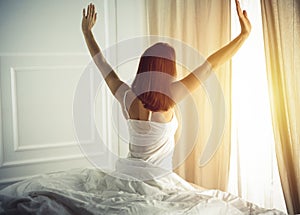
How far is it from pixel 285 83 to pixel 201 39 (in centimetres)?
63

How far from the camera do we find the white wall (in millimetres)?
2170

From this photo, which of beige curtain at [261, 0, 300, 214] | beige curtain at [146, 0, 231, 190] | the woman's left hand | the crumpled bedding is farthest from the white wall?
beige curtain at [261, 0, 300, 214]

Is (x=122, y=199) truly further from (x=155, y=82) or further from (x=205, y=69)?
(x=205, y=69)

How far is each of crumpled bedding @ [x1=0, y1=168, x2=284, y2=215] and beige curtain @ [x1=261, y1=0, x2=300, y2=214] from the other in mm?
398

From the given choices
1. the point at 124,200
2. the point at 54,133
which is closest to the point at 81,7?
the point at 54,133

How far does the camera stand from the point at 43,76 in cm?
224

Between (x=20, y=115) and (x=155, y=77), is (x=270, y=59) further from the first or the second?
(x=20, y=115)

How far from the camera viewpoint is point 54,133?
230cm

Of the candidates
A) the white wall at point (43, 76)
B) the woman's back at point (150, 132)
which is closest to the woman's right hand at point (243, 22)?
the woman's back at point (150, 132)

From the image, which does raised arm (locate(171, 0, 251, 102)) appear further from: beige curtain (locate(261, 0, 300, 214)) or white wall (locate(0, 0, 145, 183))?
white wall (locate(0, 0, 145, 183))

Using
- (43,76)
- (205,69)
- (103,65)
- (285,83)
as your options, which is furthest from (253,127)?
(43,76)

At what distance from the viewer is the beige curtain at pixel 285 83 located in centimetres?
169

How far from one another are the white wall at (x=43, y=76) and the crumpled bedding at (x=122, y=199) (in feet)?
2.17

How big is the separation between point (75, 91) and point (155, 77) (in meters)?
0.80
